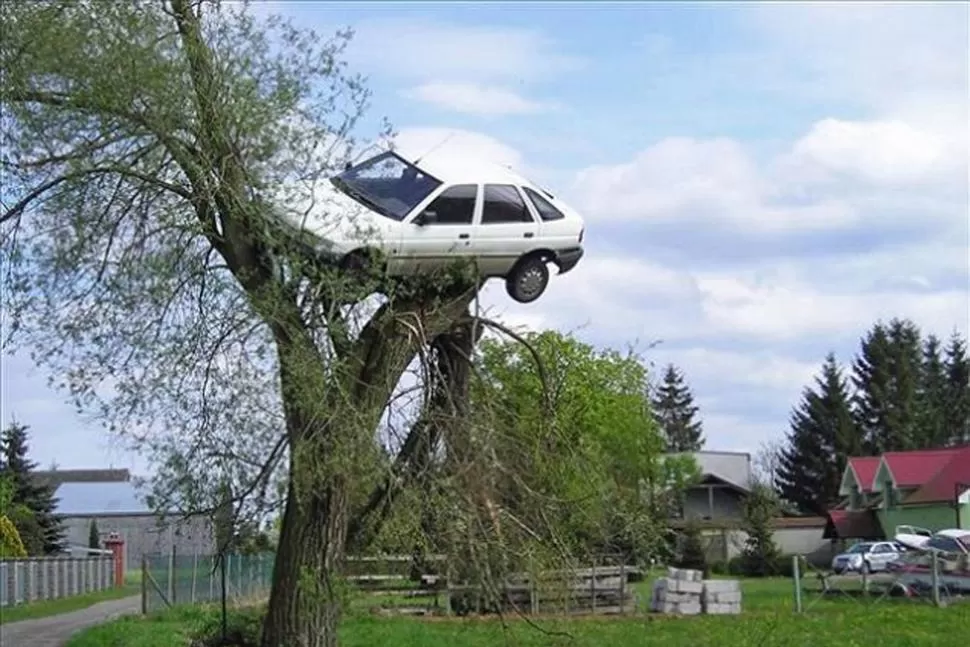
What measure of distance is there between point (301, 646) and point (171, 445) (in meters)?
2.87

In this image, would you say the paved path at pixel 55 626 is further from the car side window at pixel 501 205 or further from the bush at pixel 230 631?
the car side window at pixel 501 205

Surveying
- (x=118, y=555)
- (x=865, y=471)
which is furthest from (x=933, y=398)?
(x=118, y=555)

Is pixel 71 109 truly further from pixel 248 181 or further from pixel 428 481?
pixel 428 481

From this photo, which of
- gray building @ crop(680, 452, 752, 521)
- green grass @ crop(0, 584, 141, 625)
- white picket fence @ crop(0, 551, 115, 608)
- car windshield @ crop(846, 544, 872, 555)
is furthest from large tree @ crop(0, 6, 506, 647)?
gray building @ crop(680, 452, 752, 521)

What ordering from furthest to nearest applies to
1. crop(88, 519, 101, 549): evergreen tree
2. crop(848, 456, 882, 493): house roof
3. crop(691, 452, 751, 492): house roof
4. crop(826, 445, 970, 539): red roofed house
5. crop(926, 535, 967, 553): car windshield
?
1. crop(691, 452, 751, 492): house roof
2. crop(88, 519, 101, 549): evergreen tree
3. crop(848, 456, 882, 493): house roof
4. crop(826, 445, 970, 539): red roofed house
5. crop(926, 535, 967, 553): car windshield

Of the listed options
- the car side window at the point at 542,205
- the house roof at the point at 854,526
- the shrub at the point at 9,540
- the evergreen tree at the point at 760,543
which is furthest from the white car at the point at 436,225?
the house roof at the point at 854,526

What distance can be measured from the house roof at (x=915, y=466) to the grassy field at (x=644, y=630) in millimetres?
31056

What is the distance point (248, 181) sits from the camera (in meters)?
15.4

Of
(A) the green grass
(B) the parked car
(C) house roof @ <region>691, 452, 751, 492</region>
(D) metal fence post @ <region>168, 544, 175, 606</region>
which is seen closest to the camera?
(D) metal fence post @ <region>168, 544, 175, 606</region>

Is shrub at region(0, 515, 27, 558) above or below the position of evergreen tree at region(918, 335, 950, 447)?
below

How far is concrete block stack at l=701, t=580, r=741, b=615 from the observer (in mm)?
32188

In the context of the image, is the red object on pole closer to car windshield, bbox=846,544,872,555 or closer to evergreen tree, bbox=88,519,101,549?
evergreen tree, bbox=88,519,101,549

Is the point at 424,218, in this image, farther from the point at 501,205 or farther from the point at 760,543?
the point at 760,543

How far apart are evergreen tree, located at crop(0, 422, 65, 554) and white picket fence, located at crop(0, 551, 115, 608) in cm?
550
